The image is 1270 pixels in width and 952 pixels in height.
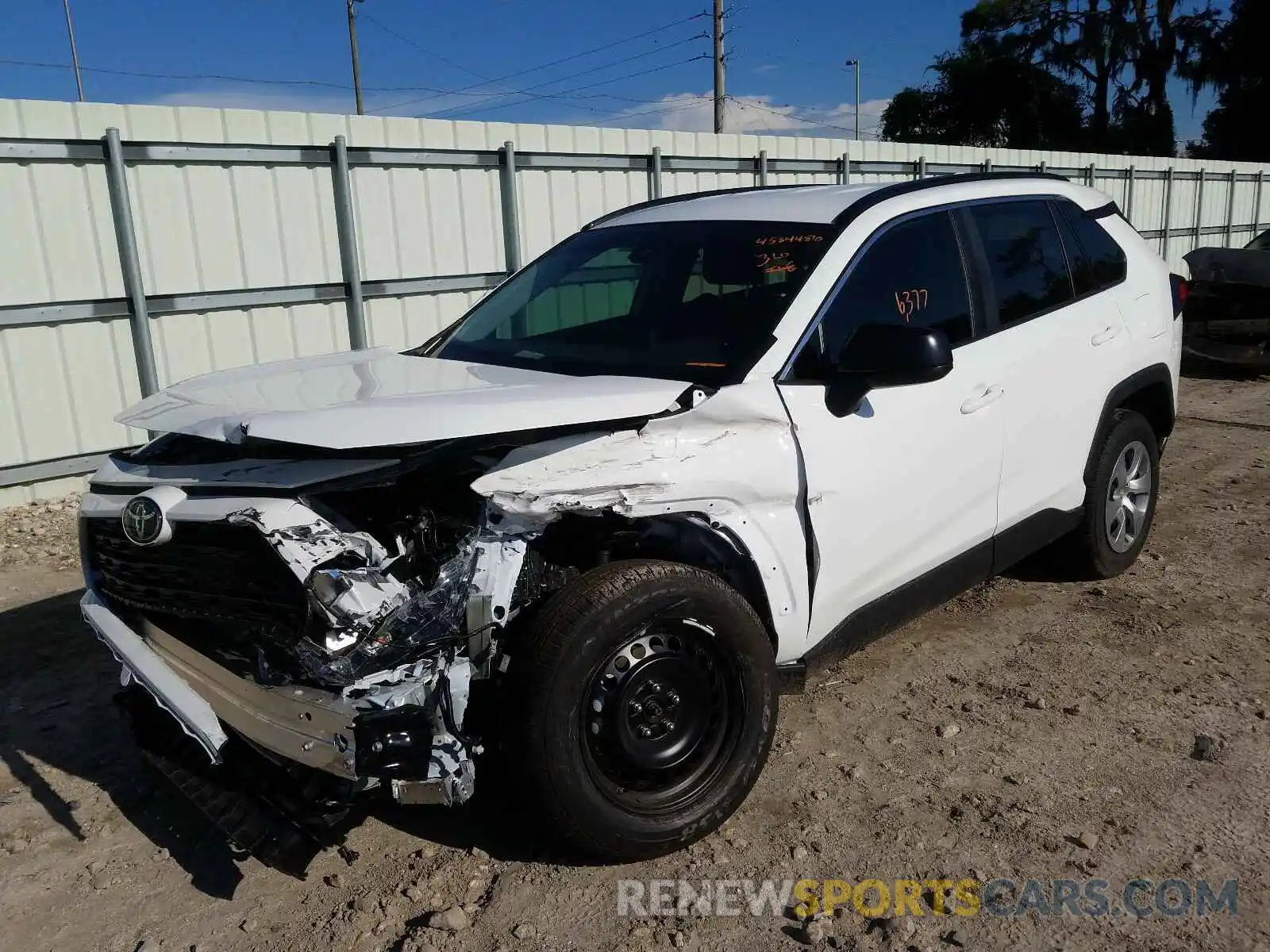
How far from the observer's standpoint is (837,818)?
319 centimetres

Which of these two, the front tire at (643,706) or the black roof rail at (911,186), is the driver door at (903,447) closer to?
the black roof rail at (911,186)

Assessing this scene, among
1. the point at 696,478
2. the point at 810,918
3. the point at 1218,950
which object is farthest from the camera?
the point at 696,478

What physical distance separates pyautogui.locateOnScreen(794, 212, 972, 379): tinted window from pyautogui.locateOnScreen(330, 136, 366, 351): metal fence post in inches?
219

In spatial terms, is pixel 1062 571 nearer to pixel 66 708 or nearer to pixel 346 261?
pixel 66 708

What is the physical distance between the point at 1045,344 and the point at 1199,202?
18501mm

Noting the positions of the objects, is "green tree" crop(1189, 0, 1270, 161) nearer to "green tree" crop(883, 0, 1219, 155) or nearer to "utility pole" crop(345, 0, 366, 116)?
"green tree" crop(883, 0, 1219, 155)

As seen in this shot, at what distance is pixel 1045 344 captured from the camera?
415cm

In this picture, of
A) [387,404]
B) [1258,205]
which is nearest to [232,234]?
[387,404]

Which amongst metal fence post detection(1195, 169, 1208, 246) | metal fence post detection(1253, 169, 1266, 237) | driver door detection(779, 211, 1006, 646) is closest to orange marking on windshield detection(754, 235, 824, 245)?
driver door detection(779, 211, 1006, 646)

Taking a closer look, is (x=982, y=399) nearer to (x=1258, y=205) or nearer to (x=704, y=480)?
(x=704, y=480)

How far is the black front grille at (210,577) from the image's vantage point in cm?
263

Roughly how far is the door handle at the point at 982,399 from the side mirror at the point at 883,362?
0.46 meters

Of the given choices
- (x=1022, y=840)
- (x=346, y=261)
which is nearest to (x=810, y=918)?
(x=1022, y=840)

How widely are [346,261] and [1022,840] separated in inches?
271
